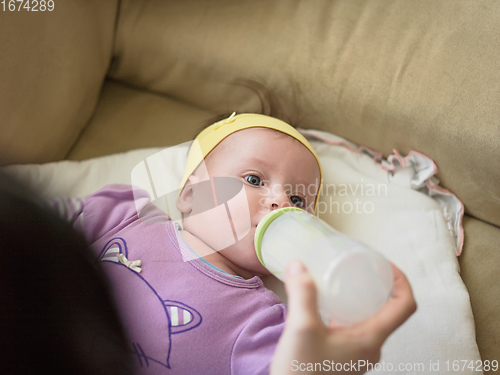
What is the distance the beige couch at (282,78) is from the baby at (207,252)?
0.83 feet

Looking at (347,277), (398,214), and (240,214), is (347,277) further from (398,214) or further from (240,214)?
(398,214)

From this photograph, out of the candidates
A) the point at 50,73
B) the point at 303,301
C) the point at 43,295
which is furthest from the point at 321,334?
the point at 50,73

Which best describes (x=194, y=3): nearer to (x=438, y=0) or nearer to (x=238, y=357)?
(x=438, y=0)

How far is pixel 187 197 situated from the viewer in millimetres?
996

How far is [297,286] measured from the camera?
0.50 meters

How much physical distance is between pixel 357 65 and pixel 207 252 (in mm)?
708

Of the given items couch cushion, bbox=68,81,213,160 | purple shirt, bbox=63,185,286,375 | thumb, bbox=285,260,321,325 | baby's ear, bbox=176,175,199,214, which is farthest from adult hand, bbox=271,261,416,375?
couch cushion, bbox=68,81,213,160

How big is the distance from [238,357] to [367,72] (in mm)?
852

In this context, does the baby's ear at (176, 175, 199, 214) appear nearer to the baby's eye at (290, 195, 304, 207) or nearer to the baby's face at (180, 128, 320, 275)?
the baby's face at (180, 128, 320, 275)

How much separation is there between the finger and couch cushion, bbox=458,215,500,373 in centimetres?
57

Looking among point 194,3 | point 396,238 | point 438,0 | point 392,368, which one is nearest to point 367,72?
point 438,0

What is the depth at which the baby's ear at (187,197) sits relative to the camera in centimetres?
98

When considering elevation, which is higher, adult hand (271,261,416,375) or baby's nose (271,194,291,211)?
adult hand (271,261,416,375)

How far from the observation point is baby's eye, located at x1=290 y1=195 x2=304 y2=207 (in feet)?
3.18
